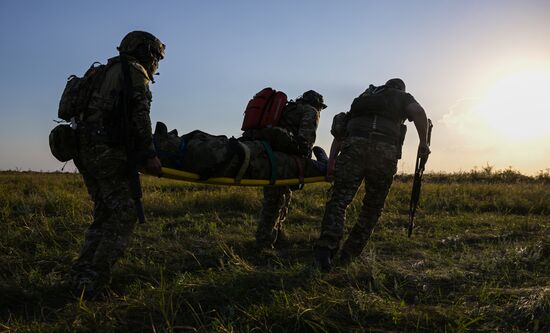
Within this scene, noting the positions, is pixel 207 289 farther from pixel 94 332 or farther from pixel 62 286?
pixel 62 286

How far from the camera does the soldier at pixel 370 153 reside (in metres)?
5.68

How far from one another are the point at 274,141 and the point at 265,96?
88cm

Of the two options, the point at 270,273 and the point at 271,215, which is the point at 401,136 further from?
the point at 270,273

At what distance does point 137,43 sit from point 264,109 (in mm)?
2227

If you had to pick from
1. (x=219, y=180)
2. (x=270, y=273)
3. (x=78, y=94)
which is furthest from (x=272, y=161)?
(x=78, y=94)

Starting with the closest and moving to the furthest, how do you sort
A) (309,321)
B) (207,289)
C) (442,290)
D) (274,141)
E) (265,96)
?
1. (309,321)
2. (207,289)
3. (442,290)
4. (274,141)
5. (265,96)

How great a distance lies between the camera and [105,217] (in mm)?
4859

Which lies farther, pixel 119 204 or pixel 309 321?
pixel 119 204

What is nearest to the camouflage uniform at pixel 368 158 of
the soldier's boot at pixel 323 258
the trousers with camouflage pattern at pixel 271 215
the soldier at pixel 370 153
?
the soldier at pixel 370 153

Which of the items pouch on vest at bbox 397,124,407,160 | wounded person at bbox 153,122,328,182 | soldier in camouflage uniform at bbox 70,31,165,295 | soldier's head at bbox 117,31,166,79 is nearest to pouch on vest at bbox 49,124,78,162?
soldier in camouflage uniform at bbox 70,31,165,295

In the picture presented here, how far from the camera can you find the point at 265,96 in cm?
675

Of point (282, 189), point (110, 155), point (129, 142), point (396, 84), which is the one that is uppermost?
point (396, 84)

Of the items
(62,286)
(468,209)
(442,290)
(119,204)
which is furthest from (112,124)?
(468,209)

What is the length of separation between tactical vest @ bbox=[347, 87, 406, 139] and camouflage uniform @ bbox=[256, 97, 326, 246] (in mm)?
862
